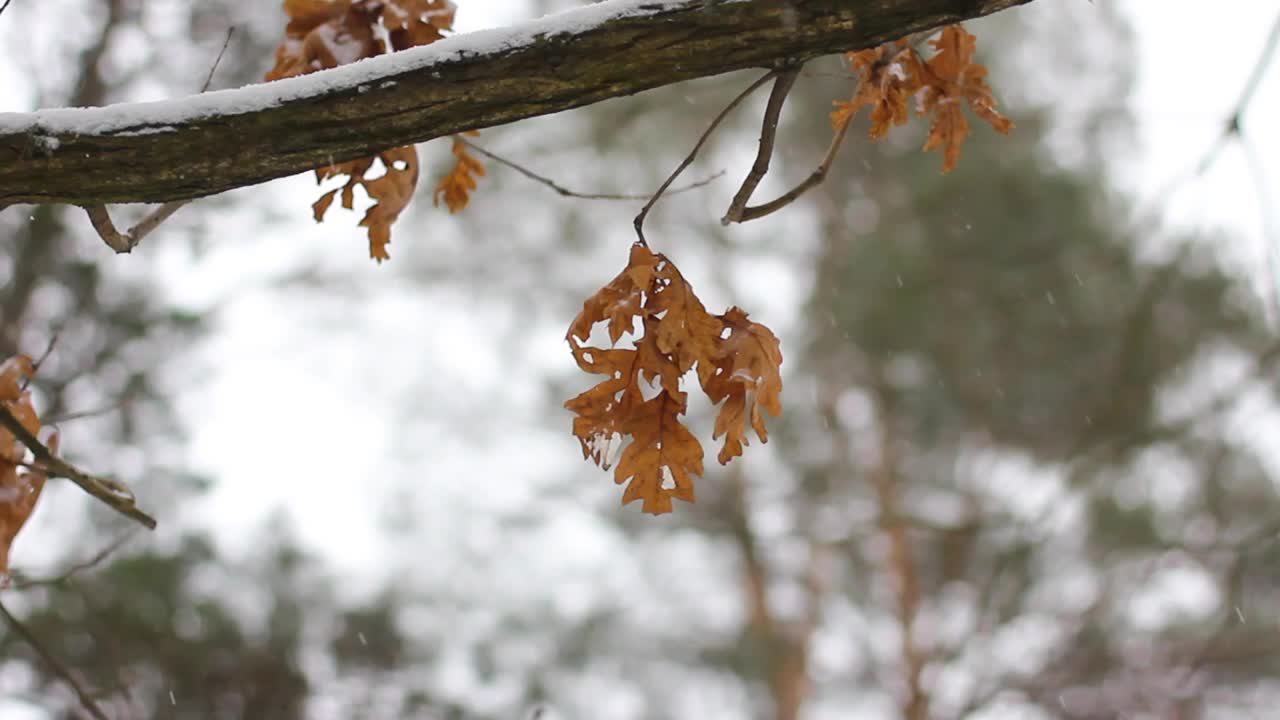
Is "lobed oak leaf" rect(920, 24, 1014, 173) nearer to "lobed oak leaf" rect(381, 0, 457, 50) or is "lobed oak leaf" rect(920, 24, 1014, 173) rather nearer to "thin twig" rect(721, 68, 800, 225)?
"thin twig" rect(721, 68, 800, 225)

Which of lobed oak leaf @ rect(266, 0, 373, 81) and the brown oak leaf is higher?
lobed oak leaf @ rect(266, 0, 373, 81)

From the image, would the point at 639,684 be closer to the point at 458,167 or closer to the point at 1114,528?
the point at 1114,528

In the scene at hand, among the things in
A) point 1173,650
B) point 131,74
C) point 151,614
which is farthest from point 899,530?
point 131,74

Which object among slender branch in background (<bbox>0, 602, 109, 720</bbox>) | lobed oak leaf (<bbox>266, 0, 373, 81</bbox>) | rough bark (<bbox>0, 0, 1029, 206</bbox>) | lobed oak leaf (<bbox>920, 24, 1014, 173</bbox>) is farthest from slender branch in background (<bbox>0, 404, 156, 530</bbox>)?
lobed oak leaf (<bbox>920, 24, 1014, 173</bbox>)

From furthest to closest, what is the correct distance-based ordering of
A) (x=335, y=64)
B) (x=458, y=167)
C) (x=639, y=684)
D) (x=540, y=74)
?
1. (x=639, y=684)
2. (x=458, y=167)
3. (x=335, y=64)
4. (x=540, y=74)

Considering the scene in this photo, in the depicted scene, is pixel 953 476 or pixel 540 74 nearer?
pixel 540 74

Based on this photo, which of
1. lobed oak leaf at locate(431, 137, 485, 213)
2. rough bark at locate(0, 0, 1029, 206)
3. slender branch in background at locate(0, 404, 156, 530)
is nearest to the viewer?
rough bark at locate(0, 0, 1029, 206)
